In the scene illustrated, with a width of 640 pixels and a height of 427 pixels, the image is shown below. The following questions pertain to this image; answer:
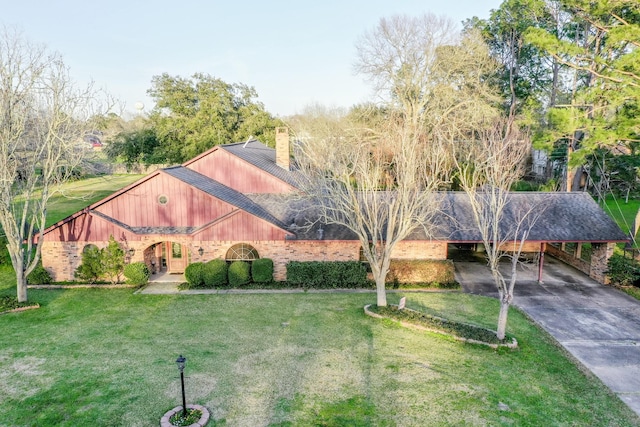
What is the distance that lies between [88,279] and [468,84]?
31.6 meters

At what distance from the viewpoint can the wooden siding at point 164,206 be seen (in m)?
18.5

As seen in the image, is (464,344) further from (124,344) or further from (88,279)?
(88,279)

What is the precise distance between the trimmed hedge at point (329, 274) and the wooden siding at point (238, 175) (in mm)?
6082

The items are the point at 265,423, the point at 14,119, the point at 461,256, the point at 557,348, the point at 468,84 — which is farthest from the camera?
the point at 468,84

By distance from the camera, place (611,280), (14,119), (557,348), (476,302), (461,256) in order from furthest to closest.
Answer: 1. (461,256)
2. (611,280)
3. (476,302)
4. (14,119)
5. (557,348)

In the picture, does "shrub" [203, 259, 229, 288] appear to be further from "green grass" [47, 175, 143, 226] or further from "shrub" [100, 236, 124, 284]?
"green grass" [47, 175, 143, 226]

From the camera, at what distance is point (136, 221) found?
1866 cm

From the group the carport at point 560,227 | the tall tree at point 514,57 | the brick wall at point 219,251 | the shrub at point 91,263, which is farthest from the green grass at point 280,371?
the tall tree at point 514,57

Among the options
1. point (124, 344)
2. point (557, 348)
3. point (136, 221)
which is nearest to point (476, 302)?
point (557, 348)

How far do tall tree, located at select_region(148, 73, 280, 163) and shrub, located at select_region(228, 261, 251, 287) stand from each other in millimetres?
25059

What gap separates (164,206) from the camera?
18625 millimetres

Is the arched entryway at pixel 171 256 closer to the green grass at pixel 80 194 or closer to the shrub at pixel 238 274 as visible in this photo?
the shrub at pixel 238 274

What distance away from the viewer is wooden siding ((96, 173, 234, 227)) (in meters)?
18.5

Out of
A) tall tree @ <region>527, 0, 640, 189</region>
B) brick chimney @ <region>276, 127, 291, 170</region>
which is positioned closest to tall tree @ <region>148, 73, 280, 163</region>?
brick chimney @ <region>276, 127, 291, 170</region>
